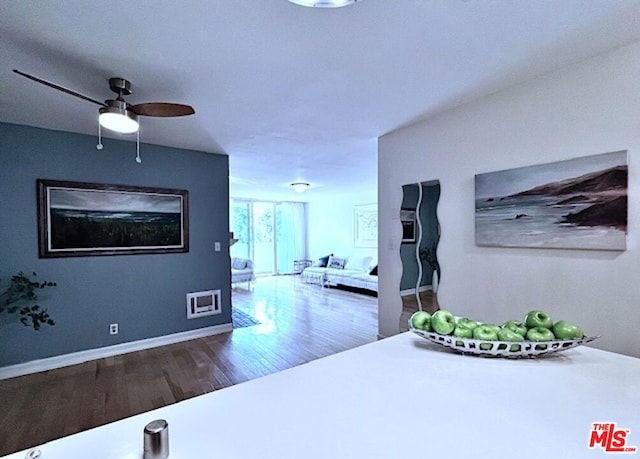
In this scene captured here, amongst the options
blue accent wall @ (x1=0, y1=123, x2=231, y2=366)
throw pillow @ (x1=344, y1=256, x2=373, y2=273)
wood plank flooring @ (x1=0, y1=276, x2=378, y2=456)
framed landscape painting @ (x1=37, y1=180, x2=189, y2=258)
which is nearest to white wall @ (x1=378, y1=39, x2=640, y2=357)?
wood plank flooring @ (x1=0, y1=276, x2=378, y2=456)

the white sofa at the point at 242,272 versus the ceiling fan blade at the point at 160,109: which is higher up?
the ceiling fan blade at the point at 160,109

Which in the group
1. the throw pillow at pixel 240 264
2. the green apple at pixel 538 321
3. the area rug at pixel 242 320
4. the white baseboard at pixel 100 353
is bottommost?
the area rug at pixel 242 320

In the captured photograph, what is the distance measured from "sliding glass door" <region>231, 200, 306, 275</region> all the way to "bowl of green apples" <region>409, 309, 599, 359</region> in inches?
318

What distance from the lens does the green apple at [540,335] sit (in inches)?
45.2

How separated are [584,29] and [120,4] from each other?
2.39 metres

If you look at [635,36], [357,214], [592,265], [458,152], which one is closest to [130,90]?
[458,152]

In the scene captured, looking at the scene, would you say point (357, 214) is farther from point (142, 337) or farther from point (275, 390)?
point (275, 390)

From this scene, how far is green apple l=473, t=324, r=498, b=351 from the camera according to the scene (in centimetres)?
116

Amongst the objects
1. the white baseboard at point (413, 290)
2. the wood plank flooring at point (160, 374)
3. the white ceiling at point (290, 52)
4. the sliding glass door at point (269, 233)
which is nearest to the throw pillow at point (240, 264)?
the sliding glass door at point (269, 233)

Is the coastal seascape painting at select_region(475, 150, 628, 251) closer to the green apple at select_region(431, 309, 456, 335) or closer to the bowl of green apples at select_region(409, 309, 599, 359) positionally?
the bowl of green apples at select_region(409, 309, 599, 359)

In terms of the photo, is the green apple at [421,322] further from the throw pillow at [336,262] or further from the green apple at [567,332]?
the throw pillow at [336,262]

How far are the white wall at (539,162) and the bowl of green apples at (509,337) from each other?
1182 mm

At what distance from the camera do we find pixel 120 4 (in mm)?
1503

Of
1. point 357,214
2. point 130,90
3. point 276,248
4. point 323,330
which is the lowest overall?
point 323,330
